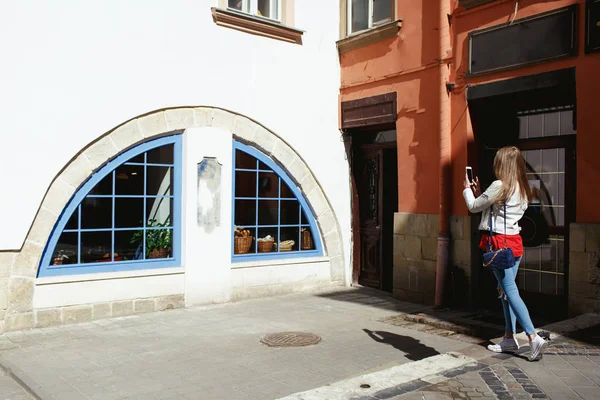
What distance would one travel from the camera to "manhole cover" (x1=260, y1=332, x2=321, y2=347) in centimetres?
653

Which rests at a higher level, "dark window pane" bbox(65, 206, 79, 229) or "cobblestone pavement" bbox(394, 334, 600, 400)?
"dark window pane" bbox(65, 206, 79, 229)

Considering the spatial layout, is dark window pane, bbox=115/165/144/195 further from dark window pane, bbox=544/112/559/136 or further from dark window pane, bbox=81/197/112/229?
dark window pane, bbox=544/112/559/136

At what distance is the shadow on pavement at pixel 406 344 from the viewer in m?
6.13

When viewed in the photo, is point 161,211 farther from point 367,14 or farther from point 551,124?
point 551,124

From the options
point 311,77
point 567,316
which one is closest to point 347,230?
point 311,77

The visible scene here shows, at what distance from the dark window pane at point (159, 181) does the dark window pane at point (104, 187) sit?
55 centimetres

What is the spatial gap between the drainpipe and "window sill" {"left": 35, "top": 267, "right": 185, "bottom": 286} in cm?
365

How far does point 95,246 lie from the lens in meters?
7.97

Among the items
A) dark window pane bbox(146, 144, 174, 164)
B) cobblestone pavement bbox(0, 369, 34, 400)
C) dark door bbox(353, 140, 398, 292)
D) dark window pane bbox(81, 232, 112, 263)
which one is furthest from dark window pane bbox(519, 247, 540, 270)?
cobblestone pavement bbox(0, 369, 34, 400)

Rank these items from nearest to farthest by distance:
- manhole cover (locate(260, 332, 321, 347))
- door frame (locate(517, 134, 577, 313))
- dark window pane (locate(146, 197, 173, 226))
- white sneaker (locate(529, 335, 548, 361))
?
white sneaker (locate(529, 335, 548, 361)) → manhole cover (locate(260, 332, 321, 347)) → door frame (locate(517, 134, 577, 313)) → dark window pane (locate(146, 197, 173, 226))

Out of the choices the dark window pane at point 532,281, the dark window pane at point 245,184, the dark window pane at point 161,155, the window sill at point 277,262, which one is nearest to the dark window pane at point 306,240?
the window sill at point 277,262

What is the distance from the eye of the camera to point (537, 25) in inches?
291

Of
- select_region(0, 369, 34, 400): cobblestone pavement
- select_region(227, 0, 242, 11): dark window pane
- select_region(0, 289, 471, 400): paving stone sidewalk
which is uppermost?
select_region(227, 0, 242, 11): dark window pane

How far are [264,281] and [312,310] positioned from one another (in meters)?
1.23
